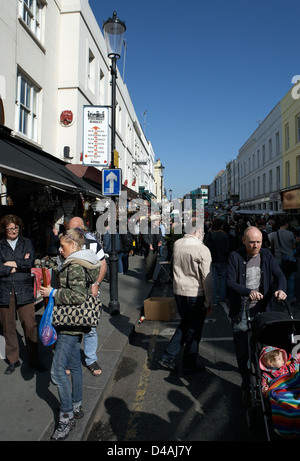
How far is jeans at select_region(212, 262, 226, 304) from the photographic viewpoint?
755cm

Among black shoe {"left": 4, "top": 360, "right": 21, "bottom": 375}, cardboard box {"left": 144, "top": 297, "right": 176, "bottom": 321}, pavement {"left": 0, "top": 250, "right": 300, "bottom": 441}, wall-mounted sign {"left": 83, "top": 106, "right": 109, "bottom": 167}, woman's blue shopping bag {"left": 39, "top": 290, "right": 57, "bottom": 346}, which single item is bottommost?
pavement {"left": 0, "top": 250, "right": 300, "bottom": 441}

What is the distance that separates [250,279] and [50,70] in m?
11.2

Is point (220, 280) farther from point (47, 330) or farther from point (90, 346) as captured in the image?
point (47, 330)

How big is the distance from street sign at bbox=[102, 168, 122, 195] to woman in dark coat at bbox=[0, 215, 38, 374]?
2.59m

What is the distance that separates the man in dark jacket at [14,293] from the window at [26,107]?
6.39 metres

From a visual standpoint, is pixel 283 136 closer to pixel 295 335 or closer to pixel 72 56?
pixel 72 56

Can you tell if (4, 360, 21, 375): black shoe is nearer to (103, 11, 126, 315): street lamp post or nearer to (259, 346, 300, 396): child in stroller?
(103, 11, 126, 315): street lamp post

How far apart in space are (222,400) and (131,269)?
914 cm

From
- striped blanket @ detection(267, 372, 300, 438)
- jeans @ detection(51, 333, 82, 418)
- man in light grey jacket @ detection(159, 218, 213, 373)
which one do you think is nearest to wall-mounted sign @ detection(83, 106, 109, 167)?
man in light grey jacket @ detection(159, 218, 213, 373)

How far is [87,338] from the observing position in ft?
12.9

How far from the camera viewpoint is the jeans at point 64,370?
9.06 feet

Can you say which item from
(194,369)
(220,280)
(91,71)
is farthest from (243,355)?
(91,71)
